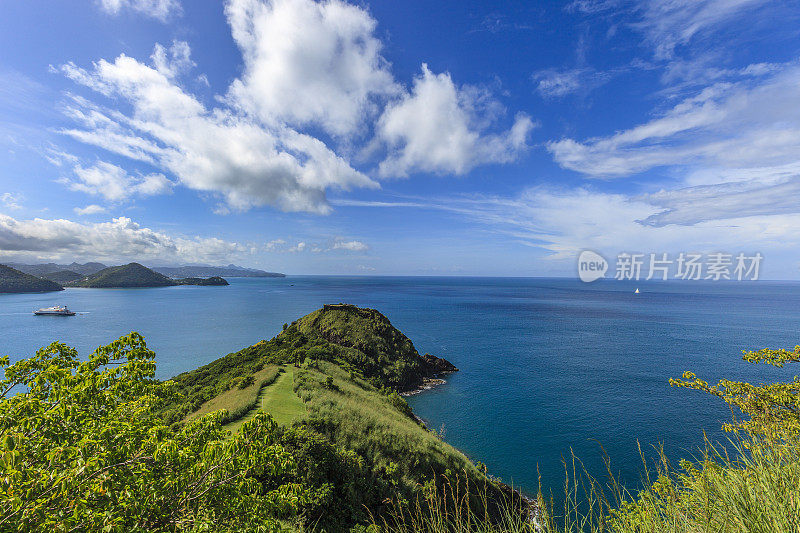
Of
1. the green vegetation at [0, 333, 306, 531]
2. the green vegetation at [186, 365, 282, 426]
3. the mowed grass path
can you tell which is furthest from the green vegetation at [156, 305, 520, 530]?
the green vegetation at [0, 333, 306, 531]

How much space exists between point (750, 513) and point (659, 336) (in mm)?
107315

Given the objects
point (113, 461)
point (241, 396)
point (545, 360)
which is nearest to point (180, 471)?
point (113, 461)

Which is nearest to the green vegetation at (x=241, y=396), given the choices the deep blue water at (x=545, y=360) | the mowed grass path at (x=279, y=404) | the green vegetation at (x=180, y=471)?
the mowed grass path at (x=279, y=404)

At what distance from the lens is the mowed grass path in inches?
845

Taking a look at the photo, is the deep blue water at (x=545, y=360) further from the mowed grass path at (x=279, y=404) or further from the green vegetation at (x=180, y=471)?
the mowed grass path at (x=279, y=404)

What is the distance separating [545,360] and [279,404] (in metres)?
59.1

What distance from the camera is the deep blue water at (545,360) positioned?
35.9 meters

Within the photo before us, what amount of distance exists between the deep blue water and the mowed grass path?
1906 centimetres

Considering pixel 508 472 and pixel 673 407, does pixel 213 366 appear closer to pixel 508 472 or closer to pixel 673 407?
pixel 508 472

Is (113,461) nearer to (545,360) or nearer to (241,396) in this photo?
(241,396)

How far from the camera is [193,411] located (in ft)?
91.3

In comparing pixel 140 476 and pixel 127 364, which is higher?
pixel 127 364

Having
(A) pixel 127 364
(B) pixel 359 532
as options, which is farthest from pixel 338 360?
(A) pixel 127 364

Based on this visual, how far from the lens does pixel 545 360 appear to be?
216ft
